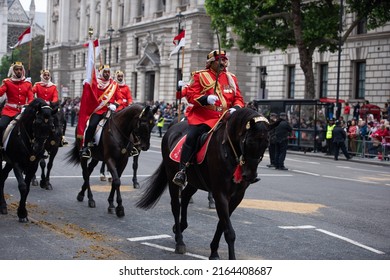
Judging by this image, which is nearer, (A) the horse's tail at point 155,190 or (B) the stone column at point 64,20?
(A) the horse's tail at point 155,190

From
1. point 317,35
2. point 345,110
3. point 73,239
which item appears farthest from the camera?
point 345,110

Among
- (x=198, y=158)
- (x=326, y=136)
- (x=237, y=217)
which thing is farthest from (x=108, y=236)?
(x=326, y=136)

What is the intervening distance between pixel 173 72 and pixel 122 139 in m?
54.0

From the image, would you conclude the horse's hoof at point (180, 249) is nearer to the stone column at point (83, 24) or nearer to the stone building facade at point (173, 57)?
the stone building facade at point (173, 57)

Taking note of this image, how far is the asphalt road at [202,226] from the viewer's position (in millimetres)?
8852

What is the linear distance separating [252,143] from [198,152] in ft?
4.92

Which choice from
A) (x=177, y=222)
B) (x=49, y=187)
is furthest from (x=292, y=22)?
(x=177, y=222)

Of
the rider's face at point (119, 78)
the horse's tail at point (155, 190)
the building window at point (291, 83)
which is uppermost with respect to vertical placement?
the building window at point (291, 83)

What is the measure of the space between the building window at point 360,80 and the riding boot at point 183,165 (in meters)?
37.2

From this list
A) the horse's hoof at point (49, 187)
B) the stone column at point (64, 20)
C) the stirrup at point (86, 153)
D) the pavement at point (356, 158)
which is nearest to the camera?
the stirrup at point (86, 153)

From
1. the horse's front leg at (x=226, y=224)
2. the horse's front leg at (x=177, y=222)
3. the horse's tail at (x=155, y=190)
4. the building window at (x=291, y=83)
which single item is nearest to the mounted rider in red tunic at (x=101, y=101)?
the horse's tail at (x=155, y=190)

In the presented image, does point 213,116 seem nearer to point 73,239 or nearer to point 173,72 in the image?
point 73,239

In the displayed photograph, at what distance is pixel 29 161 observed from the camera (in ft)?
37.2

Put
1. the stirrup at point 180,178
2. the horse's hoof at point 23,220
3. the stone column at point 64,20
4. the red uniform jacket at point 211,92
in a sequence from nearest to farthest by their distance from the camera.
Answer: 1. the stirrup at point 180,178
2. the red uniform jacket at point 211,92
3. the horse's hoof at point 23,220
4. the stone column at point 64,20
